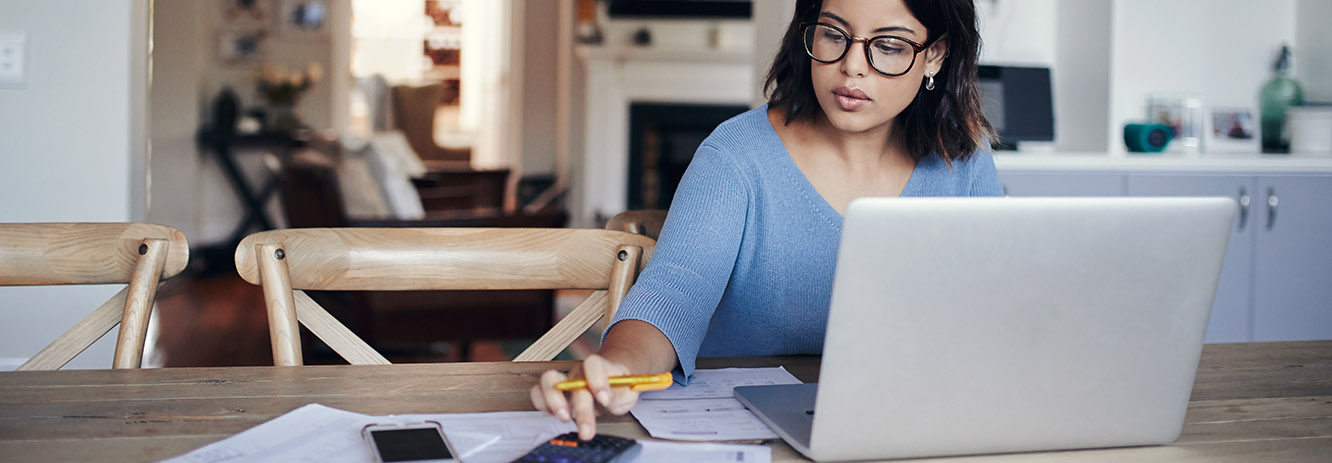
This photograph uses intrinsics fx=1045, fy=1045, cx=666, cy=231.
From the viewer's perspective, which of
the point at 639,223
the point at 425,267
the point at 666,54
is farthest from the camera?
the point at 666,54

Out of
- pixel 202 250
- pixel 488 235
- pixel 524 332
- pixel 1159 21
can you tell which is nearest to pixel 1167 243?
pixel 488 235

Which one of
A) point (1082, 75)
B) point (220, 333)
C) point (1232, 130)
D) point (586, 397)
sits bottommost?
point (220, 333)

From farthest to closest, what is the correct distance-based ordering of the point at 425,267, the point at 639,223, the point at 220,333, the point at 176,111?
the point at 176,111 < the point at 220,333 < the point at 639,223 < the point at 425,267

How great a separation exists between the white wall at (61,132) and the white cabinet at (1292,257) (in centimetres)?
299

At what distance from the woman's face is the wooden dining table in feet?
0.99

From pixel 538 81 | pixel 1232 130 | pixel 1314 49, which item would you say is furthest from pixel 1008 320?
pixel 538 81

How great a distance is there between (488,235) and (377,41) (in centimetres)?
693

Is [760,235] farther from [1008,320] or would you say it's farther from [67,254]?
[67,254]

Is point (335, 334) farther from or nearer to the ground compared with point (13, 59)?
nearer to the ground

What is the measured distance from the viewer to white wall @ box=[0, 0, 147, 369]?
6.70 feet

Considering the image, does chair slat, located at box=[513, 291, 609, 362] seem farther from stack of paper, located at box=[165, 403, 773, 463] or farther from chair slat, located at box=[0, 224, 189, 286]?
chair slat, located at box=[0, 224, 189, 286]

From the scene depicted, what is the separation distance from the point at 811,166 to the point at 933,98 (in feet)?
0.66

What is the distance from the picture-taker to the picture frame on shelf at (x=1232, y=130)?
3.40 metres

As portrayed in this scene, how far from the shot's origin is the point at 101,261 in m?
1.19
